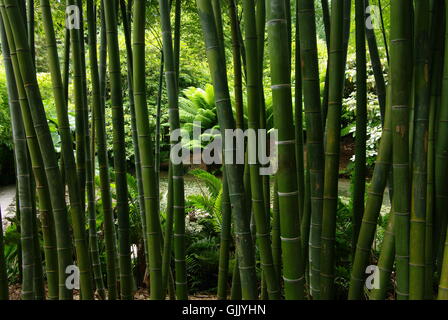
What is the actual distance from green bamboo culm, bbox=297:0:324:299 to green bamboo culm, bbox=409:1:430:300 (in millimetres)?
199

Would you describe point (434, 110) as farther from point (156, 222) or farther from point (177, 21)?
point (177, 21)

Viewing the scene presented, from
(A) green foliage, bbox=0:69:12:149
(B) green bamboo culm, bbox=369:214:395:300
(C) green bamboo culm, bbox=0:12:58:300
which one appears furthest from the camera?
(A) green foliage, bbox=0:69:12:149

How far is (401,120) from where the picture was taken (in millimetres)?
730

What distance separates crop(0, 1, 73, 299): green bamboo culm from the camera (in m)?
0.89

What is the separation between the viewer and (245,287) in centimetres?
85

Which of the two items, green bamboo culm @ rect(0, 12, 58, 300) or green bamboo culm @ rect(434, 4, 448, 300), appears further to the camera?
green bamboo culm @ rect(0, 12, 58, 300)

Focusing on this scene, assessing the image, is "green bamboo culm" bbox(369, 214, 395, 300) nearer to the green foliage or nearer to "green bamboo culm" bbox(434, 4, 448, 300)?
"green bamboo culm" bbox(434, 4, 448, 300)

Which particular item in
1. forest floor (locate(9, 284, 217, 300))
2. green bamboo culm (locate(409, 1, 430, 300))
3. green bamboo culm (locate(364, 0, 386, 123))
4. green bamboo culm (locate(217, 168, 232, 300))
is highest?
green bamboo culm (locate(364, 0, 386, 123))

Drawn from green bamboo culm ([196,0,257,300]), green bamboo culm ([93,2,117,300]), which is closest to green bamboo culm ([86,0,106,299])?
green bamboo culm ([93,2,117,300])

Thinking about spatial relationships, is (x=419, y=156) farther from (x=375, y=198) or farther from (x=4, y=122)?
(x=4, y=122)

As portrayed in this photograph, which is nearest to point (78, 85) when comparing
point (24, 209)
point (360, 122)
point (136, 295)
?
point (24, 209)

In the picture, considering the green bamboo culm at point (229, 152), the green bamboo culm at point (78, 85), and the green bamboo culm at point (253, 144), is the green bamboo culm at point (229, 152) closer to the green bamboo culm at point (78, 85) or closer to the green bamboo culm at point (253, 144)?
the green bamboo culm at point (253, 144)

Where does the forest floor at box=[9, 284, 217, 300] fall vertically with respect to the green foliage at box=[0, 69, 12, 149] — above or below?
below
